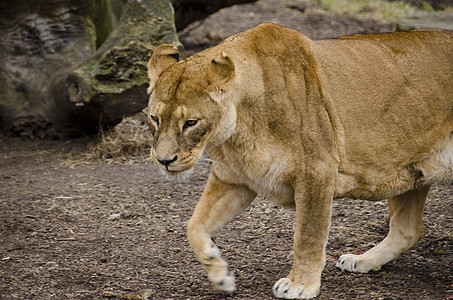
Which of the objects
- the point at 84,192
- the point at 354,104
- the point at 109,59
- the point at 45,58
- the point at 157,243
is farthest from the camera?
the point at 45,58

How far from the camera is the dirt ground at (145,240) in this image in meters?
4.05

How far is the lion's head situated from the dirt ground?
964mm

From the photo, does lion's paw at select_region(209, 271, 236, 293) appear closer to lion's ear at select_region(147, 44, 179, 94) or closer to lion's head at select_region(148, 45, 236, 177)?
lion's head at select_region(148, 45, 236, 177)

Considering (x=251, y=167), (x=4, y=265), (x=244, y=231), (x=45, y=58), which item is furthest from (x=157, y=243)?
(x=45, y=58)

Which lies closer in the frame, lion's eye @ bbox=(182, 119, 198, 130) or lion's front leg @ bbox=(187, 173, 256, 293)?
lion's eye @ bbox=(182, 119, 198, 130)

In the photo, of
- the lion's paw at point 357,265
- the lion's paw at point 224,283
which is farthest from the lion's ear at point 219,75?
the lion's paw at point 357,265

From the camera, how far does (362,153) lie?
3951mm

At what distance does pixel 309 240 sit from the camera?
376 cm

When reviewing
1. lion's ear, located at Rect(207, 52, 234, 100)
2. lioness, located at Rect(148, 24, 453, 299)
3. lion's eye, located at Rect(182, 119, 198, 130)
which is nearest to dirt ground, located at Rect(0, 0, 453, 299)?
lioness, located at Rect(148, 24, 453, 299)

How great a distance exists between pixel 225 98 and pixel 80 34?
4584 millimetres

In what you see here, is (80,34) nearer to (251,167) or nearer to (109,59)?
(109,59)

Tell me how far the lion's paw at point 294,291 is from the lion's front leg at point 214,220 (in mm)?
274

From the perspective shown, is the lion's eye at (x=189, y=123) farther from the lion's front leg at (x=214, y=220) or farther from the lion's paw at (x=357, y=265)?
the lion's paw at (x=357, y=265)

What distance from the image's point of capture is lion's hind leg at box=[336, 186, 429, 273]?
14.2 ft
